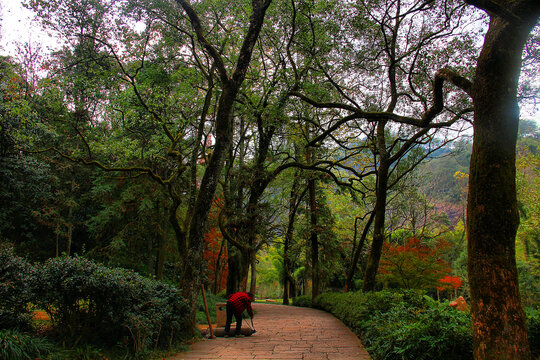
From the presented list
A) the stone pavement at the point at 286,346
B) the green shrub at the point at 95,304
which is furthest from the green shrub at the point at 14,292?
the stone pavement at the point at 286,346

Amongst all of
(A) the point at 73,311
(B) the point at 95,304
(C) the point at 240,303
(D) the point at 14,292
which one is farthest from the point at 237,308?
(D) the point at 14,292

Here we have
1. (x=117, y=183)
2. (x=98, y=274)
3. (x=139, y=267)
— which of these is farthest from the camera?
(x=139, y=267)

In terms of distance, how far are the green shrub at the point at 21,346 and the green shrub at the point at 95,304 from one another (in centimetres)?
41

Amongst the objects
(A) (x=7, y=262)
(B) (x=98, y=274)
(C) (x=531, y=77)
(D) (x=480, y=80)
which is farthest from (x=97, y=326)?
(C) (x=531, y=77)

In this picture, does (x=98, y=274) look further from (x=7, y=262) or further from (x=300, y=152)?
(x=300, y=152)

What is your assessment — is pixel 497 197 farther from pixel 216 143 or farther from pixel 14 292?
pixel 14 292

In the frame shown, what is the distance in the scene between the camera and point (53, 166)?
16969 mm

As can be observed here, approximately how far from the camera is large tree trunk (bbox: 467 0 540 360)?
3.04 meters

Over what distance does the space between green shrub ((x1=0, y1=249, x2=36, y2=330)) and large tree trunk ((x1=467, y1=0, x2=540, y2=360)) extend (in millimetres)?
A: 5572

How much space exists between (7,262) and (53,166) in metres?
15.6

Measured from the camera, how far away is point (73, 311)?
4.39 metres

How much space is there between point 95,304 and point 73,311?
11.1 inches

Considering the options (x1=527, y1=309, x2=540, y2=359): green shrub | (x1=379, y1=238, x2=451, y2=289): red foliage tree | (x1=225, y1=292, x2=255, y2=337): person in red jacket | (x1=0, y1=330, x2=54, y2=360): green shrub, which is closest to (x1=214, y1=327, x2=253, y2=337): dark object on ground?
(x1=225, y1=292, x2=255, y2=337): person in red jacket

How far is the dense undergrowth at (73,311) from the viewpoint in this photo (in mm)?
3982
